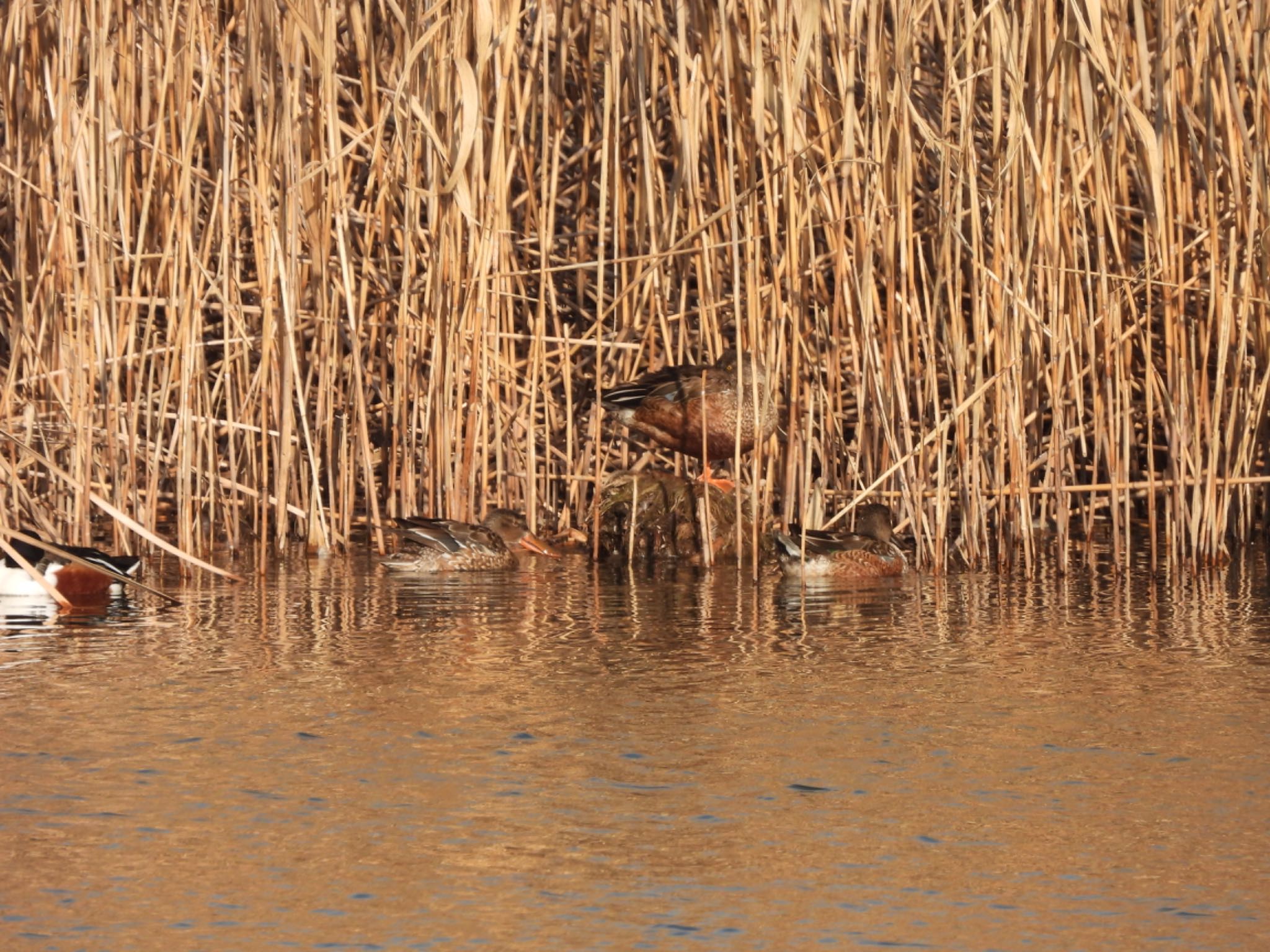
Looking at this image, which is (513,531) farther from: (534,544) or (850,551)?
(850,551)

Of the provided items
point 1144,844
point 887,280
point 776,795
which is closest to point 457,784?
point 776,795

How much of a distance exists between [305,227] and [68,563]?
7.50 feet

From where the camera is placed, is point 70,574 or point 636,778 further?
point 70,574

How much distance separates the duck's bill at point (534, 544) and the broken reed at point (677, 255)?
1.05 ft

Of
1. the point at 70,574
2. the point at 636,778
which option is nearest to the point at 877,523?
the point at 70,574

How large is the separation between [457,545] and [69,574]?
71.1 inches

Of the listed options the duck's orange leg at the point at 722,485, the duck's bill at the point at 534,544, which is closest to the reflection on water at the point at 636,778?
the duck's bill at the point at 534,544

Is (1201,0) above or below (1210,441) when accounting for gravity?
above

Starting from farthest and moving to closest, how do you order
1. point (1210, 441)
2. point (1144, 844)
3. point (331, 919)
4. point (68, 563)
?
point (1210, 441) → point (68, 563) → point (1144, 844) → point (331, 919)

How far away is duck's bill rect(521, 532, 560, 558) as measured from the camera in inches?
366

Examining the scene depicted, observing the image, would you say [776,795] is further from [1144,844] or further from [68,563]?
[68,563]

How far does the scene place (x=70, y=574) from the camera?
7.68 metres

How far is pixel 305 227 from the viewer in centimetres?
920

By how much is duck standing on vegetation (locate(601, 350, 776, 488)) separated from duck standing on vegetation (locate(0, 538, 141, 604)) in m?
2.58
